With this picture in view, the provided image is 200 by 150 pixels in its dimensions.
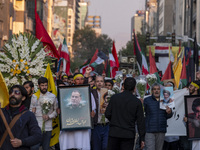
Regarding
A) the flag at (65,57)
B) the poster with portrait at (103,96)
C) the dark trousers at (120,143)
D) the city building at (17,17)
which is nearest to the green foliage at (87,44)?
the city building at (17,17)

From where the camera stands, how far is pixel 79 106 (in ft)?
36.8

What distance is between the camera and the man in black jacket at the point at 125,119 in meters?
8.41

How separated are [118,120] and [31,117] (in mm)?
2440

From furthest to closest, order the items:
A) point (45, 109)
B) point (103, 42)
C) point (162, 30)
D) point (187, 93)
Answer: point (162, 30)
point (103, 42)
point (187, 93)
point (45, 109)

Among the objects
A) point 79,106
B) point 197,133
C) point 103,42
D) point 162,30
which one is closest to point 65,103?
point 79,106

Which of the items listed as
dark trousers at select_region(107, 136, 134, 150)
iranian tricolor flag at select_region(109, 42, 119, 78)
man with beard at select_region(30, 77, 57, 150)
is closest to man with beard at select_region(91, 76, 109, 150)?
man with beard at select_region(30, 77, 57, 150)

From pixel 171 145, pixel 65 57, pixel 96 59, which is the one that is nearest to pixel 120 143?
pixel 171 145

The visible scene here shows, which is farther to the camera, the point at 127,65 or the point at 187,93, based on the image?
the point at 127,65

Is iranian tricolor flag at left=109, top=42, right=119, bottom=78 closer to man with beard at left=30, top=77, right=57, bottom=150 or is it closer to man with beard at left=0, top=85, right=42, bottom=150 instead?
man with beard at left=30, top=77, right=57, bottom=150

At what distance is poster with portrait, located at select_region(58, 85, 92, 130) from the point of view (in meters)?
11.1

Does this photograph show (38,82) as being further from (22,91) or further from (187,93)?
(22,91)

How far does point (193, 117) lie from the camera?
36.7 feet

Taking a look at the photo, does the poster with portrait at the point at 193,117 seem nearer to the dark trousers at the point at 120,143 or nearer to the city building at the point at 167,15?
the dark trousers at the point at 120,143

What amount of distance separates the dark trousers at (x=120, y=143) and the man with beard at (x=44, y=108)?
2.61 m
